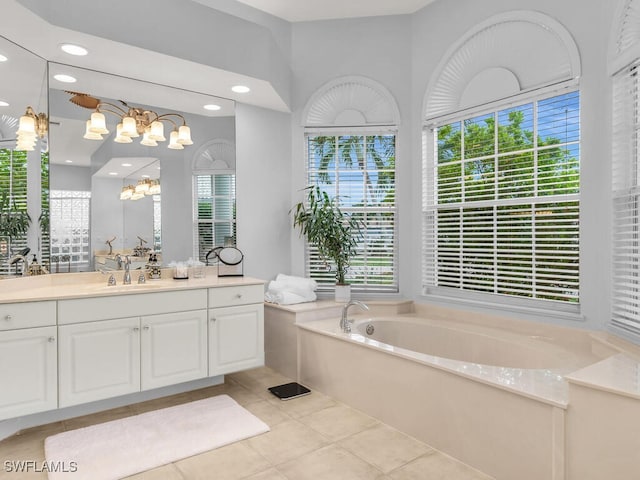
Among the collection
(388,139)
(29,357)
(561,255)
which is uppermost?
(388,139)

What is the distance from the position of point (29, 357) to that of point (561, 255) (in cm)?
337

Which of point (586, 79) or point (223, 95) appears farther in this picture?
point (223, 95)

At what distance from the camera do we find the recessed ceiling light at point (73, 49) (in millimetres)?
2566

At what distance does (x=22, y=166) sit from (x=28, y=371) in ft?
4.25

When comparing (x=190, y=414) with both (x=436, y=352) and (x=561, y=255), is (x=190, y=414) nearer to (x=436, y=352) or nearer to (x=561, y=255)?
(x=436, y=352)

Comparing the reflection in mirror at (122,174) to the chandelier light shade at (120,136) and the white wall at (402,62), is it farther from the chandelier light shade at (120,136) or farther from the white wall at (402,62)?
the white wall at (402,62)

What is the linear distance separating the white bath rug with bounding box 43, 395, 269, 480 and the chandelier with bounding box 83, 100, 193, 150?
6.55ft

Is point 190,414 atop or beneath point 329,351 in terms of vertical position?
beneath

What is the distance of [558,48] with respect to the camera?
281 centimetres

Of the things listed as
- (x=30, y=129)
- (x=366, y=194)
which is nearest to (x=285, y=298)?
(x=366, y=194)

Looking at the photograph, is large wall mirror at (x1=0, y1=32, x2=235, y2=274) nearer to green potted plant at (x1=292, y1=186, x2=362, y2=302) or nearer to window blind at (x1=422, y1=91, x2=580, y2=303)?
green potted plant at (x1=292, y1=186, x2=362, y2=302)

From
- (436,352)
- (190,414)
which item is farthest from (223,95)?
(436,352)

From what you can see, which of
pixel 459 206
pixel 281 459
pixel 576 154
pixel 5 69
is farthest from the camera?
pixel 459 206

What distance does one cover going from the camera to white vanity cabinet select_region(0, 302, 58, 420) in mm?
2254
